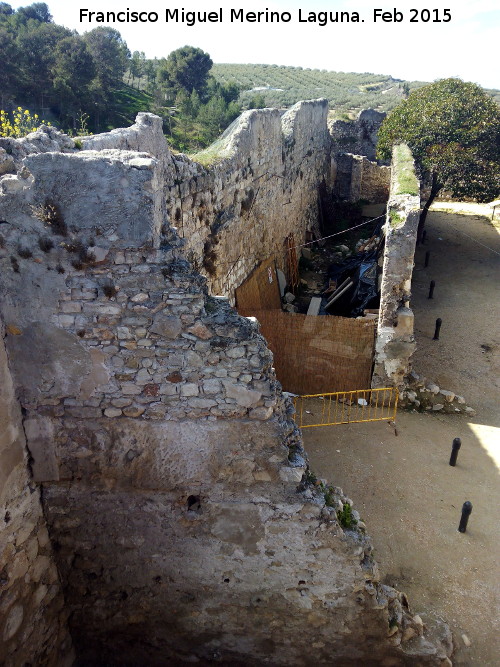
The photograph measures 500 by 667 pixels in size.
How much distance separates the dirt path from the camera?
6.72 metres

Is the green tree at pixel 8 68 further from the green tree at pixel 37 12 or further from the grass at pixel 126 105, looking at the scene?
the green tree at pixel 37 12

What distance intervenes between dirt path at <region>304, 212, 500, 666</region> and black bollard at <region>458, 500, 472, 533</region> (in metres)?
0.11

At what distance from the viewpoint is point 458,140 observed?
1748 centimetres

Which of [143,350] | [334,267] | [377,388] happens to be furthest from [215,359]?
[334,267]

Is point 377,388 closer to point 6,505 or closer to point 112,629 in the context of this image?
point 112,629

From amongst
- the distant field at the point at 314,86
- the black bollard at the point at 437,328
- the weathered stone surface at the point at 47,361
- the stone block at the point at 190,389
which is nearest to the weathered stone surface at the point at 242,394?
the stone block at the point at 190,389

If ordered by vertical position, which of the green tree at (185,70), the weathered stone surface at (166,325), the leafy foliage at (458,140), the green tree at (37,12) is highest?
the green tree at (37,12)

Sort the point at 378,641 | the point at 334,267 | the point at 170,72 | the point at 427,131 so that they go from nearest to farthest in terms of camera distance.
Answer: the point at 378,641, the point at 334,267, the point at 427,131, the point at 170,72

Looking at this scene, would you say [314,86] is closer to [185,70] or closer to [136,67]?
[136,67]

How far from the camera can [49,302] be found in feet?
14.1

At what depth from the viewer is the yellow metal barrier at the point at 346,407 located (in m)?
10.0

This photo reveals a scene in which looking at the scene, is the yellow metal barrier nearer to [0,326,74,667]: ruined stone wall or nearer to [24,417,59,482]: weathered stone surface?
[0,326,74,667]: ruined stone wall

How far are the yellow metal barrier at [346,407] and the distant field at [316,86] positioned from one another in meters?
35.7

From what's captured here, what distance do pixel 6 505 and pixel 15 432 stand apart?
2.18 ft
